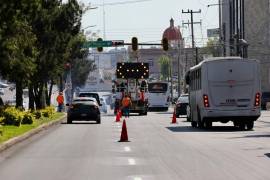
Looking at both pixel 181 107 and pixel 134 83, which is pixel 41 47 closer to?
pixel 181 107

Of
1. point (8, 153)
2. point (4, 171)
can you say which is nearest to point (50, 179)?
point (4, 171)

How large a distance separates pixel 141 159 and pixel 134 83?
47.3 meters

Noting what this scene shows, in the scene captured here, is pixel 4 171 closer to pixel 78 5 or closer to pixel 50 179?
pixel 50 179

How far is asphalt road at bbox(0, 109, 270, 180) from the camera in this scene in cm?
1658

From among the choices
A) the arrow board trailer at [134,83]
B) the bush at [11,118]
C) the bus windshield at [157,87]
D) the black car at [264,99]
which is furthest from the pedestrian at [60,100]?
the bush at [11,118]

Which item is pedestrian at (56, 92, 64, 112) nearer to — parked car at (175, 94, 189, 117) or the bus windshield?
parked car at (175, 94, 189, 117)

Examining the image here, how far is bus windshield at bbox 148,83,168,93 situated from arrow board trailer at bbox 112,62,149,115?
22.1 metres

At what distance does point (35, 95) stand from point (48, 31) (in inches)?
338

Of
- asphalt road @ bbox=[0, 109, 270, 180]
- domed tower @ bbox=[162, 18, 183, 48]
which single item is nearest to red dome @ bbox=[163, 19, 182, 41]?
domed tower @ bbox=[162, 18, 183, 48]

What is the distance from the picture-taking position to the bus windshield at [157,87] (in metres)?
90.1

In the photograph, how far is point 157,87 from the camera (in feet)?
298

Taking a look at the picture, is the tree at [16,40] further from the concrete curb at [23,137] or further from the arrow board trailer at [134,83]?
the arrow board trailer at [134,83]

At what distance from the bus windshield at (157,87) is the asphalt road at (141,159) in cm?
5965

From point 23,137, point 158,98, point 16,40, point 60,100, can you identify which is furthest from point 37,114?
point 158,98
